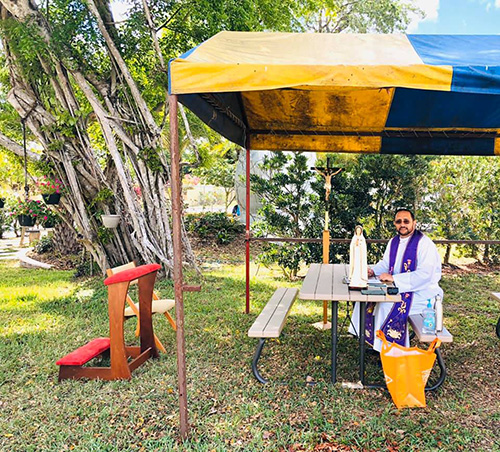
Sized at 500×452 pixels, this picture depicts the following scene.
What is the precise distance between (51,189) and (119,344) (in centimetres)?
421

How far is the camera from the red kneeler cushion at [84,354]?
140 inches

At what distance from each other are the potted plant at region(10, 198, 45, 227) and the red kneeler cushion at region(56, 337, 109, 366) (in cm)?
450

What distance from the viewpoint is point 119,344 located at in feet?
11.5

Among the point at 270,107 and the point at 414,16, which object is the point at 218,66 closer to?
the point at 270,107

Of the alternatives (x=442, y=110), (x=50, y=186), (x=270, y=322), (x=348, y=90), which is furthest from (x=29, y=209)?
(x=442, y=110)

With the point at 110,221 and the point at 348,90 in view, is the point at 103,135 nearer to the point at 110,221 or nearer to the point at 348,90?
the point at 110,221

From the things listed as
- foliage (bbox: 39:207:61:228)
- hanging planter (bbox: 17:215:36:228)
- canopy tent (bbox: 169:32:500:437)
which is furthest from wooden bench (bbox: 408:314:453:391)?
hanging planter (bbox: 17:215:36:228)

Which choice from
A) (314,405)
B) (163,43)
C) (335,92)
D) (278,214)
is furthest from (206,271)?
(314,405)

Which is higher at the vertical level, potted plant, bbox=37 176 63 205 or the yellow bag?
potted plant, bbox=37 176 63 205

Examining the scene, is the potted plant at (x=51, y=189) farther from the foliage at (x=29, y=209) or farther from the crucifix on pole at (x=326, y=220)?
the crucifix on pole at (x=326, y=220)

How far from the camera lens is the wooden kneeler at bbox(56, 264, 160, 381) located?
342 centimetres

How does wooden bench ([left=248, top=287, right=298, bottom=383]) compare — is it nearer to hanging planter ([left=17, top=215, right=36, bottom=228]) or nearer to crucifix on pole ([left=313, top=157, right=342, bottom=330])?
crucifix on pole ([left=313, top=157, right=342, bottom=330])

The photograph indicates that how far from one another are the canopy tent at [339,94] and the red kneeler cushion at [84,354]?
1.27m

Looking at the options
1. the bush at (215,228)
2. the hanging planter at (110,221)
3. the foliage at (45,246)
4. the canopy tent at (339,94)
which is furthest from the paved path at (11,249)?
the canopy tent at (339,94)
